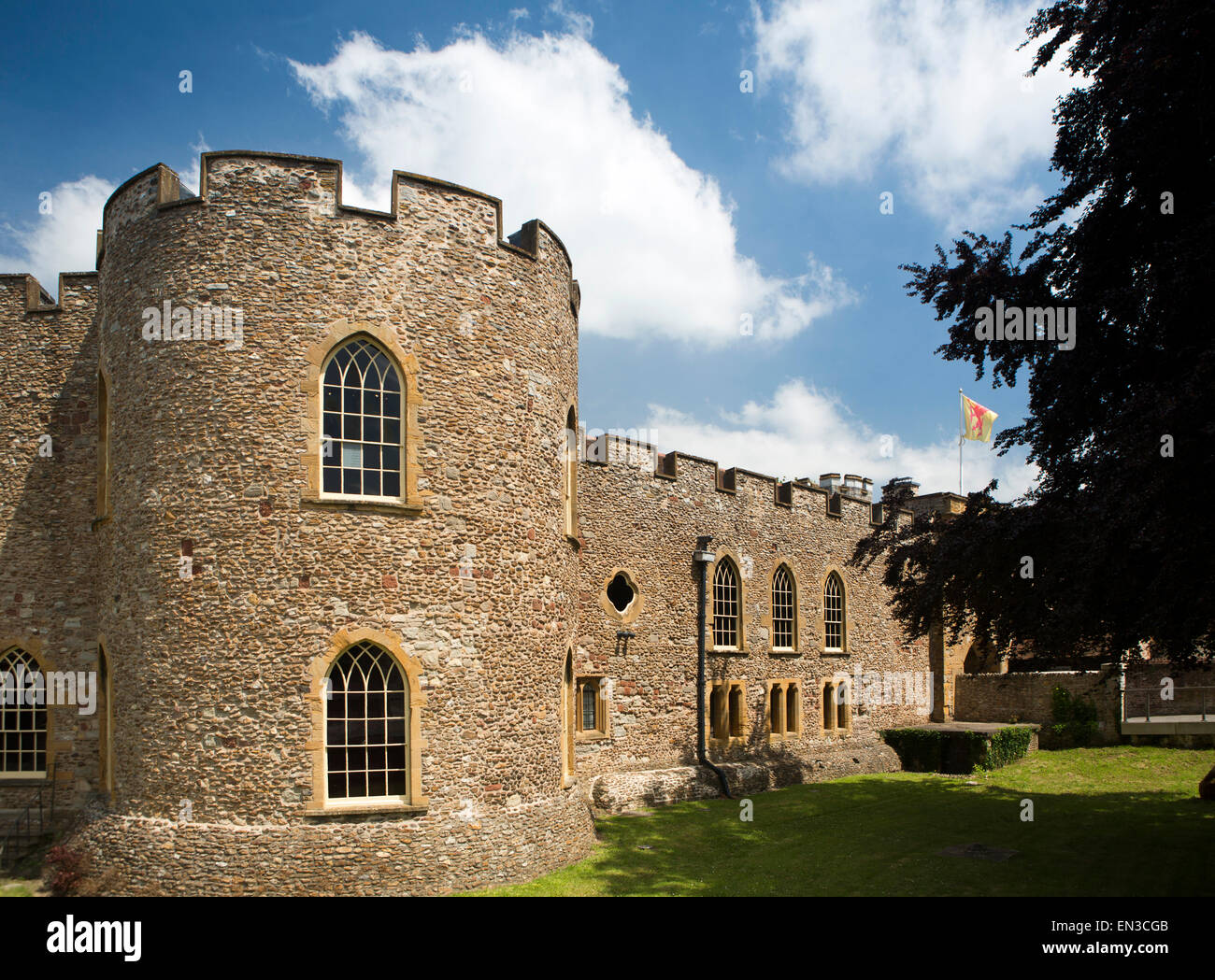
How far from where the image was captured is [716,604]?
2134cm

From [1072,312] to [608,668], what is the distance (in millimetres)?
11222

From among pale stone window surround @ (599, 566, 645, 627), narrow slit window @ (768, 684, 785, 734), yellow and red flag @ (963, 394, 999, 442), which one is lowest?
narrow slit window @ (768, 684, 785, 734)

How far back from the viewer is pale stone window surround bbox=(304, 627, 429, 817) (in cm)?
1105

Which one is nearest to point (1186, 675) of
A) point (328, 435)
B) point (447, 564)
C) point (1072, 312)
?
point (1072, 312)

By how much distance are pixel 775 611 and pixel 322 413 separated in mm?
14891

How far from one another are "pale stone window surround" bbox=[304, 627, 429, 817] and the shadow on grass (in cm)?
215

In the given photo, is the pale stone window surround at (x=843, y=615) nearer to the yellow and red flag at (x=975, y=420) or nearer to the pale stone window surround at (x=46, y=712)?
the yellow and red flag at (x=975, y=420)

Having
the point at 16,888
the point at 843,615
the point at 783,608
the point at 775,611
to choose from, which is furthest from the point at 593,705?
the point at 843,615

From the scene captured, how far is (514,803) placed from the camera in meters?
12.4

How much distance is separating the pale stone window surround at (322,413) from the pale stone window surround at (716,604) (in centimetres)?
1044

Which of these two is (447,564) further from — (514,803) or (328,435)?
(514,803)

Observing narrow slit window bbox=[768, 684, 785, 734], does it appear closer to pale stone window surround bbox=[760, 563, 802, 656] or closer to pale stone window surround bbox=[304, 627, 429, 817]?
pale stone window surround bbox=[760, 563, 802, 656]

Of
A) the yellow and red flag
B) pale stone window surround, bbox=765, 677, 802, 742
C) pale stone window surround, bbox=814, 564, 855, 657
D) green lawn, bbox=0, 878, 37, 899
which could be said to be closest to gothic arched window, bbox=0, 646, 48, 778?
green lawn, bbox=0, 878, 37, 899

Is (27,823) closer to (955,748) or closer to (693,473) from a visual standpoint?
(693,473)
